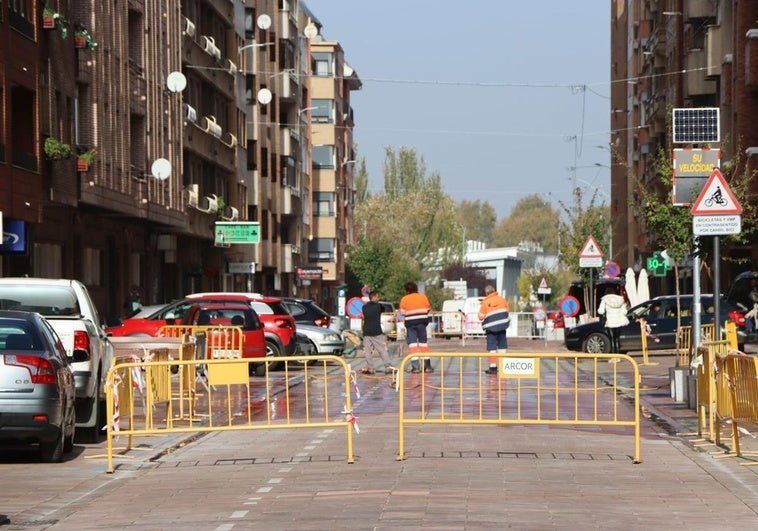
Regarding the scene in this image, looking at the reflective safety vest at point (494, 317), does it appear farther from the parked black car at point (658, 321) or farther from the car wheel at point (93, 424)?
the car wheel at point (93, 424)

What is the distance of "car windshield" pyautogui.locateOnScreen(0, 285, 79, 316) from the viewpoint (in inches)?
797

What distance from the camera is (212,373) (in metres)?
17.8

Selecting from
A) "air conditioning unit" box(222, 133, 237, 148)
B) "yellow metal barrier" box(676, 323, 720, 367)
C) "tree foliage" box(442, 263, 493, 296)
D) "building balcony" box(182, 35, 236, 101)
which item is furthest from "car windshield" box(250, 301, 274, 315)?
"tree foliage" box(442, 263, 493, 296)

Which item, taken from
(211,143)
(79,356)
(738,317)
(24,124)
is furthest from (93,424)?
(211,143)

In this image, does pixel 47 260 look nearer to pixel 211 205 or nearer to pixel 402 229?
pixel 211 205

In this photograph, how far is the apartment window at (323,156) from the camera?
115 m

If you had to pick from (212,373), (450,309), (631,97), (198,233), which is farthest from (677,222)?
(631,97)

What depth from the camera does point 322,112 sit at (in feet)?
381

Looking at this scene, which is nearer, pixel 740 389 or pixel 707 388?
pixel 740 389

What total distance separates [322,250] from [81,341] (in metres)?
93.6

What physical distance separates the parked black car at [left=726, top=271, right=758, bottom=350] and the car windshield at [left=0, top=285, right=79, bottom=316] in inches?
955

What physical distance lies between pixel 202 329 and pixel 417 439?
14763 millimetres

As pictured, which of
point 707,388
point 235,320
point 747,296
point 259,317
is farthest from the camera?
→ point 747,296

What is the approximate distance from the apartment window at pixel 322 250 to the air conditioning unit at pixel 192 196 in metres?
50.0
